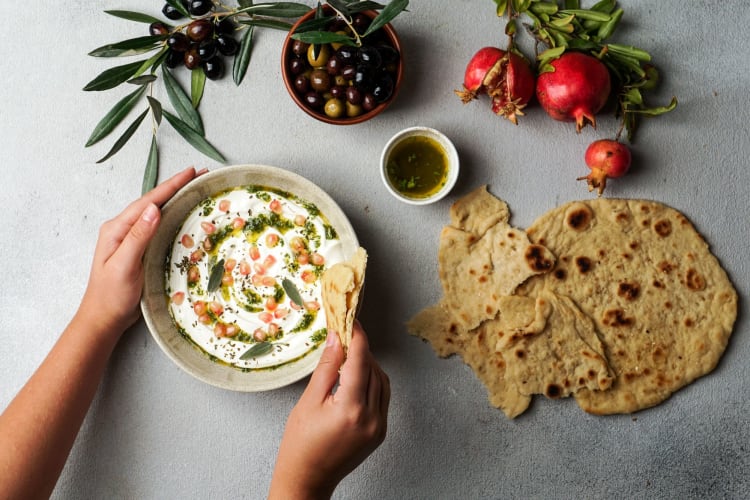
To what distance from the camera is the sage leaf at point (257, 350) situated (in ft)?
7.19

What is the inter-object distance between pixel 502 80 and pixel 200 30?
45.9 inches

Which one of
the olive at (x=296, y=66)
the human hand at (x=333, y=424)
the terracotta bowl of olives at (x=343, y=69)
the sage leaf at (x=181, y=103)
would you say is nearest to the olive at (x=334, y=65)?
the terracotta bowl of olives at (x=343, y=69)

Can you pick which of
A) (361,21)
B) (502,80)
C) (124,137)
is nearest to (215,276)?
(124,137)

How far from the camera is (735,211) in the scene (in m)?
2.29

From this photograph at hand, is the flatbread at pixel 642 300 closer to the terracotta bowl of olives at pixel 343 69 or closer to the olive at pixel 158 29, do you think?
the terracotta bowl of olives at pixel 343 69

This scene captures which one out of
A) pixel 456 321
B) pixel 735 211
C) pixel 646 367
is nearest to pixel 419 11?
pixel 456 321

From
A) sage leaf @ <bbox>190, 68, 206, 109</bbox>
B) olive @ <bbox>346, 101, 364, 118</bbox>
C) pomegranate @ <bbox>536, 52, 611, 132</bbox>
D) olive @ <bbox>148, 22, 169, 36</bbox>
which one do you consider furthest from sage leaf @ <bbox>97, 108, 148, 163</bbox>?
pomegranate @ <bbox>536, 52, 611, 132</bbox>

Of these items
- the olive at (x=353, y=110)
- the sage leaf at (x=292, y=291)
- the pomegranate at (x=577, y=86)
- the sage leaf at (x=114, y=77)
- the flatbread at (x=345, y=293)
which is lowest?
the sage leaf at (x=292, y=291)

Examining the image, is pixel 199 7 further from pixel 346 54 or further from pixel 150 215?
pixel 150 215

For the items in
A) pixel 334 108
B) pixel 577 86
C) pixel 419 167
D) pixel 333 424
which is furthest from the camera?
pixel 419 167

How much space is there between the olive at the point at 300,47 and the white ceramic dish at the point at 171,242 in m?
0.45

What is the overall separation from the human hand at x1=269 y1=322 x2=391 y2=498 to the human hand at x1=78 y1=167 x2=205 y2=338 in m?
0.76

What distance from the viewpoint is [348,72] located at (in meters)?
2.09

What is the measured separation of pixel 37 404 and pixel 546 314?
6.29ft
